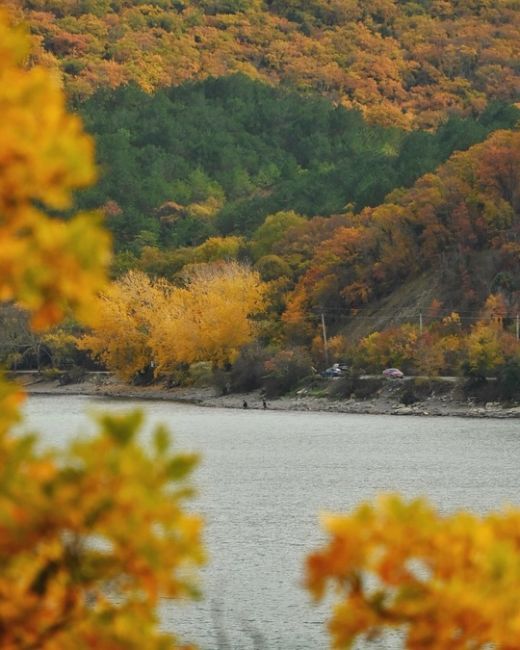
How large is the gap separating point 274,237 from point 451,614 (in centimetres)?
11697

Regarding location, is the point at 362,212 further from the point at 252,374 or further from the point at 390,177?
the point at 252,374

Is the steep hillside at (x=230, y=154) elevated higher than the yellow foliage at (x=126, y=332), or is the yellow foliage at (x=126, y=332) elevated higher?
the steep hillside at (x=230, y=154)

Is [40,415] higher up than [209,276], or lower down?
lower down

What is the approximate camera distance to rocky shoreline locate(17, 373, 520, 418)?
7525 centimetres

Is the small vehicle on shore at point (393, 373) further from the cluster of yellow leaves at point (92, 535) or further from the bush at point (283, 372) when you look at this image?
the cluster of yellow leaves at point (92, 535)

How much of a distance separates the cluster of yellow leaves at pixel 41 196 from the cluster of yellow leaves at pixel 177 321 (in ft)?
304

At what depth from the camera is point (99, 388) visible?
104438 millimetres

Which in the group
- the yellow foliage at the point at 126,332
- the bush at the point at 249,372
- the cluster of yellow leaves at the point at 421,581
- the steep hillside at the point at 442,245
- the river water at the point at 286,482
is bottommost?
the river water at the point at 286,482

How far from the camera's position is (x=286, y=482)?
45.2 m

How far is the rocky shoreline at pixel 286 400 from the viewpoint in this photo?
75250 millimetres

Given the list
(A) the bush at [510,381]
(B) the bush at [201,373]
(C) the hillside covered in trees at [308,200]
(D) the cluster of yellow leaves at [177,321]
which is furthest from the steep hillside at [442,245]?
(A) the bush at [510,381]

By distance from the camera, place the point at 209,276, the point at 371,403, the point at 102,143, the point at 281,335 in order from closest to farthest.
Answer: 1. the point at 371,403
2. the point at 281,335
3. the point at 209,276
4. the point at 102,143

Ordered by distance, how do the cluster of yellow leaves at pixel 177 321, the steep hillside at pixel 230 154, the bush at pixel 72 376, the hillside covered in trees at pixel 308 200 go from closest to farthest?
the hillside covered in trees at pixel 308 200
the cluster of yellow leaves at pixel 177 321
the bush at pixel 72 376
the steep hillside at pixel 230 154

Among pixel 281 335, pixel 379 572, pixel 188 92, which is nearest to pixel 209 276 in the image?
pixel 281 335
